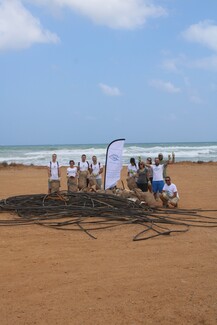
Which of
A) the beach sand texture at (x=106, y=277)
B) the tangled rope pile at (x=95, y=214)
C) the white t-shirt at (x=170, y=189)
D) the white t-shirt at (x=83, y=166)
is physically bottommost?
the beach sand texture at (x=106, y=277)

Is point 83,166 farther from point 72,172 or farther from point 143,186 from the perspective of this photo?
point 143,186

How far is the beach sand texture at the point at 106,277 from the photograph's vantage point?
4.20 m

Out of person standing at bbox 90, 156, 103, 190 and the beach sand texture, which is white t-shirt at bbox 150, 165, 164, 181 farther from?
the beach sand texture

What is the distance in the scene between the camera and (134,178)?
37.6ft

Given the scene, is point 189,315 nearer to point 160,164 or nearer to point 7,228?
point 7,228

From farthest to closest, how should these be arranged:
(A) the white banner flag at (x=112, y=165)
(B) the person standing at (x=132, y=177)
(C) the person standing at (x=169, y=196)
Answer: (B) the person standing at (x=132, y=177)
(A) the white banner flag at (x=112, y=165)
(C) the person standing at (x=169, y=196)

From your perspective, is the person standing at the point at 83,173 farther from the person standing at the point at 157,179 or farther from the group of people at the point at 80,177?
the person standing at the point at 157,179

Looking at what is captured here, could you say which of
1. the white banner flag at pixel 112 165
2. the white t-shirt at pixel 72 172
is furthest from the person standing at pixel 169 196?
the white t-shirt at pixel 72 172

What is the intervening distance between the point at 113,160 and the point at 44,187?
6770mm

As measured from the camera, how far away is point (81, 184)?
11883 millimetres

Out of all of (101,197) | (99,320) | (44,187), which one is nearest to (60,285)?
(99,320)

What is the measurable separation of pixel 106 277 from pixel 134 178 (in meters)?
6.35

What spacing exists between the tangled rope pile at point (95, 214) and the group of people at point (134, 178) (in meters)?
0.85

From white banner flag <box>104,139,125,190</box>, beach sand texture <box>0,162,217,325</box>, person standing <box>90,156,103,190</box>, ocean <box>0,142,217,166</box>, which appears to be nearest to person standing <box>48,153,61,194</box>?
person standing <box>90,156,103,190</box>
